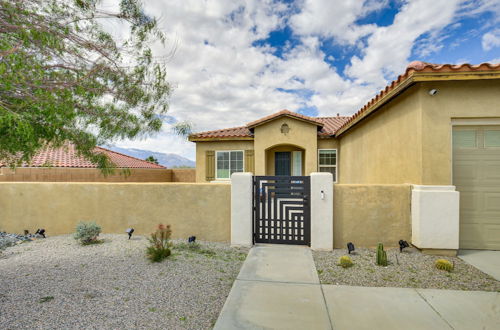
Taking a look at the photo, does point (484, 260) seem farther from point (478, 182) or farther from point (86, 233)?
point (86, 233)

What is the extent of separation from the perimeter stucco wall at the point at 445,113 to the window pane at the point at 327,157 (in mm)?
7726

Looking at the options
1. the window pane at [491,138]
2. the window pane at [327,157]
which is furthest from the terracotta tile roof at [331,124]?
the window pane at [491,138]

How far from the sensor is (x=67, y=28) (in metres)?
4.07

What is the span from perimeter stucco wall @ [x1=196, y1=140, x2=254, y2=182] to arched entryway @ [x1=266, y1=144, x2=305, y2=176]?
66.9 inches

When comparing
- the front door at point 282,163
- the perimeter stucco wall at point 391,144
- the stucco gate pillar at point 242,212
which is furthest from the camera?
the front door at point 282,163

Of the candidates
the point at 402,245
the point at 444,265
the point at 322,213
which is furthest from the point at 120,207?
→ the point at 444,265

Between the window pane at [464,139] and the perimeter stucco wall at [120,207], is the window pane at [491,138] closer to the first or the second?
the window pane at [464,139]

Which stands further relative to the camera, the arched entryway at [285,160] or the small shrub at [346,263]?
the arched entryway at [285,160]

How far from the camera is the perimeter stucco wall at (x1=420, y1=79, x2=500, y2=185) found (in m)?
5.46

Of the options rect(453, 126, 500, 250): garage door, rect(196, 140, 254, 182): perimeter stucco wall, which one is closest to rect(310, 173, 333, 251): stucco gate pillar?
rect(453, 126, 500, 250): garage door

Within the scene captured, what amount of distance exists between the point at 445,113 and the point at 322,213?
12.5ft

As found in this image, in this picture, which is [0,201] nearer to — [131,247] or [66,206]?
[66,206]

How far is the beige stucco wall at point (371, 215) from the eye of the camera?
6.00m

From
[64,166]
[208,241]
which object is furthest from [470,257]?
[64,166]
